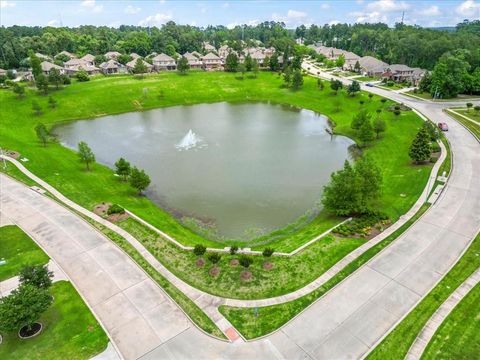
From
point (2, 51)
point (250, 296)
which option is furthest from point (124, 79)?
point (250, 296)

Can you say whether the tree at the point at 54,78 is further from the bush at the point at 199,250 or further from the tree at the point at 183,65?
the bush at the point at 199,250

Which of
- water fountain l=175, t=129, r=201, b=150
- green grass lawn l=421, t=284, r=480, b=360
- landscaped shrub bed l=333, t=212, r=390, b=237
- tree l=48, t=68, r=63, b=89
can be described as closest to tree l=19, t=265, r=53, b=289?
landscaped shrub bed l=333, t=212, r=390, b=237

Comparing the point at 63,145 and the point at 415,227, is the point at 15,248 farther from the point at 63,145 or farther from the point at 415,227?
the point at 415,227

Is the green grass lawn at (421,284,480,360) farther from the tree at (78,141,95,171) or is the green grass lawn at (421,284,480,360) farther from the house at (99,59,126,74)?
the house at (99,59,126,74)

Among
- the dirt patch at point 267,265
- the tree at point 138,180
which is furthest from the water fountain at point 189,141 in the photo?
the dirt patch at point 267,265

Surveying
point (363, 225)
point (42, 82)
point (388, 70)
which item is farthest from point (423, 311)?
point (388, 70)

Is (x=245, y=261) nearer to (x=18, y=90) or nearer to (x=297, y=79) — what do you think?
(x=297, y=79)
